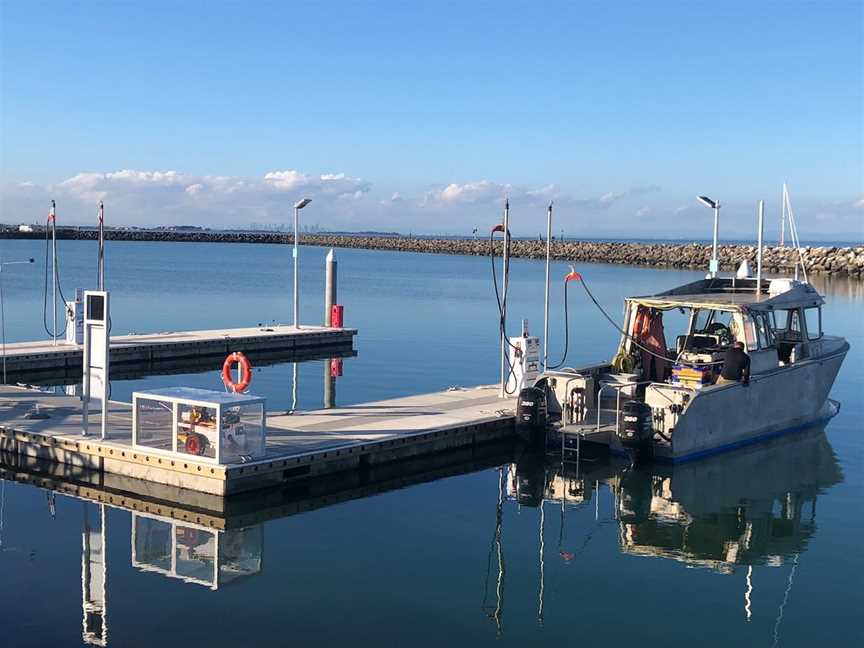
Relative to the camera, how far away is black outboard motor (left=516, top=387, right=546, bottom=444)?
17984 millimetres

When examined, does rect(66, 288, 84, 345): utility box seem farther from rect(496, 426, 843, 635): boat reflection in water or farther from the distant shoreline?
the distant shoreline

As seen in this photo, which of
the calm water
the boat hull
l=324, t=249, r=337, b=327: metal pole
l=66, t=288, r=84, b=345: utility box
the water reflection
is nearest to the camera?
the calm water

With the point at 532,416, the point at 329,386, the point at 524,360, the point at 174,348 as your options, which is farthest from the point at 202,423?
the point at 174,348

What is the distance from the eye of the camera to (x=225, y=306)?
4819cm

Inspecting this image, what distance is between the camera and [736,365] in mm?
18062

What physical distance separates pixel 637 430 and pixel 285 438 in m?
5.66

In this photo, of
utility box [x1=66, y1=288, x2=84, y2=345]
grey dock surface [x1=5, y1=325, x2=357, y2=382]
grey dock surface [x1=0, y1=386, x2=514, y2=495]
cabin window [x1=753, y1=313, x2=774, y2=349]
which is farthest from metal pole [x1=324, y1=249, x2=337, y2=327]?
cabin window [x1=753, y1=313, x2=774, y2=349]

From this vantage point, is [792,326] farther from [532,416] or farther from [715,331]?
[532,416]

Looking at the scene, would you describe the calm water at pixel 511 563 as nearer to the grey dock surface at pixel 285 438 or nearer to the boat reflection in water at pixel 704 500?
the boat reflection in water at pixel 704 500

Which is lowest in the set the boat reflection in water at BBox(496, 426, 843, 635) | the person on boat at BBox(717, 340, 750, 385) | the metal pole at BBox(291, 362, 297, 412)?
the boat reflection in water at BBox(496, 426, 843, 635)

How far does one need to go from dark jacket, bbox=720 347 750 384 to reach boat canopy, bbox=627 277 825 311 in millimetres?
1063

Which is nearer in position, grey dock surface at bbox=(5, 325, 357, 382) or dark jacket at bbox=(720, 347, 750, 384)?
dark jacket at bbox=(720, 347, 750, 384)

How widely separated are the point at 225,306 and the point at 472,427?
105 feet

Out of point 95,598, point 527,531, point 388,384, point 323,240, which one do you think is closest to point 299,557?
point 95,598
